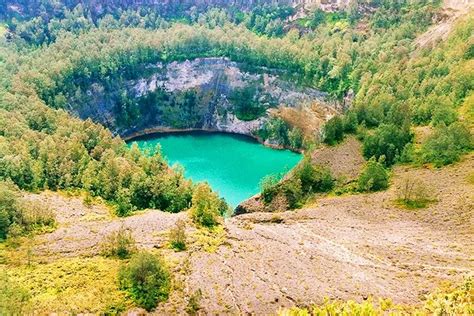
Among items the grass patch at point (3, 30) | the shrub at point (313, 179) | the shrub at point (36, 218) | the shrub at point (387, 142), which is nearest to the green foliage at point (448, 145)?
the shrub at point (387, 142)

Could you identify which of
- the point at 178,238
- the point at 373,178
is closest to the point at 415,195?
the point at 373,178

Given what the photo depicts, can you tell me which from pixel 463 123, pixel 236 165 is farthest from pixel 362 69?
pixel 463 123

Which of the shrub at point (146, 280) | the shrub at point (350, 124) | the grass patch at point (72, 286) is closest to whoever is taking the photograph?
the grass patch at point (72, 286)

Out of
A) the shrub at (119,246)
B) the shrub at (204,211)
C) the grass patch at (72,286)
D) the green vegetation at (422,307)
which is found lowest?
the green vegetation at (422,307)

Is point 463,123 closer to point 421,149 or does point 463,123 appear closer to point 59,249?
point 421,149

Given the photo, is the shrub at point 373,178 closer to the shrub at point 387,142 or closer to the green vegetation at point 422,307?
the shrub at point 387,142

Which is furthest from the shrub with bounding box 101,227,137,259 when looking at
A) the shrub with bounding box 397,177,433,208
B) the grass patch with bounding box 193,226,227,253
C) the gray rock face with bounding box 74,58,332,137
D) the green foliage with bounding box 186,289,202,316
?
the gray rock face with bounding box 74,58,332,137
